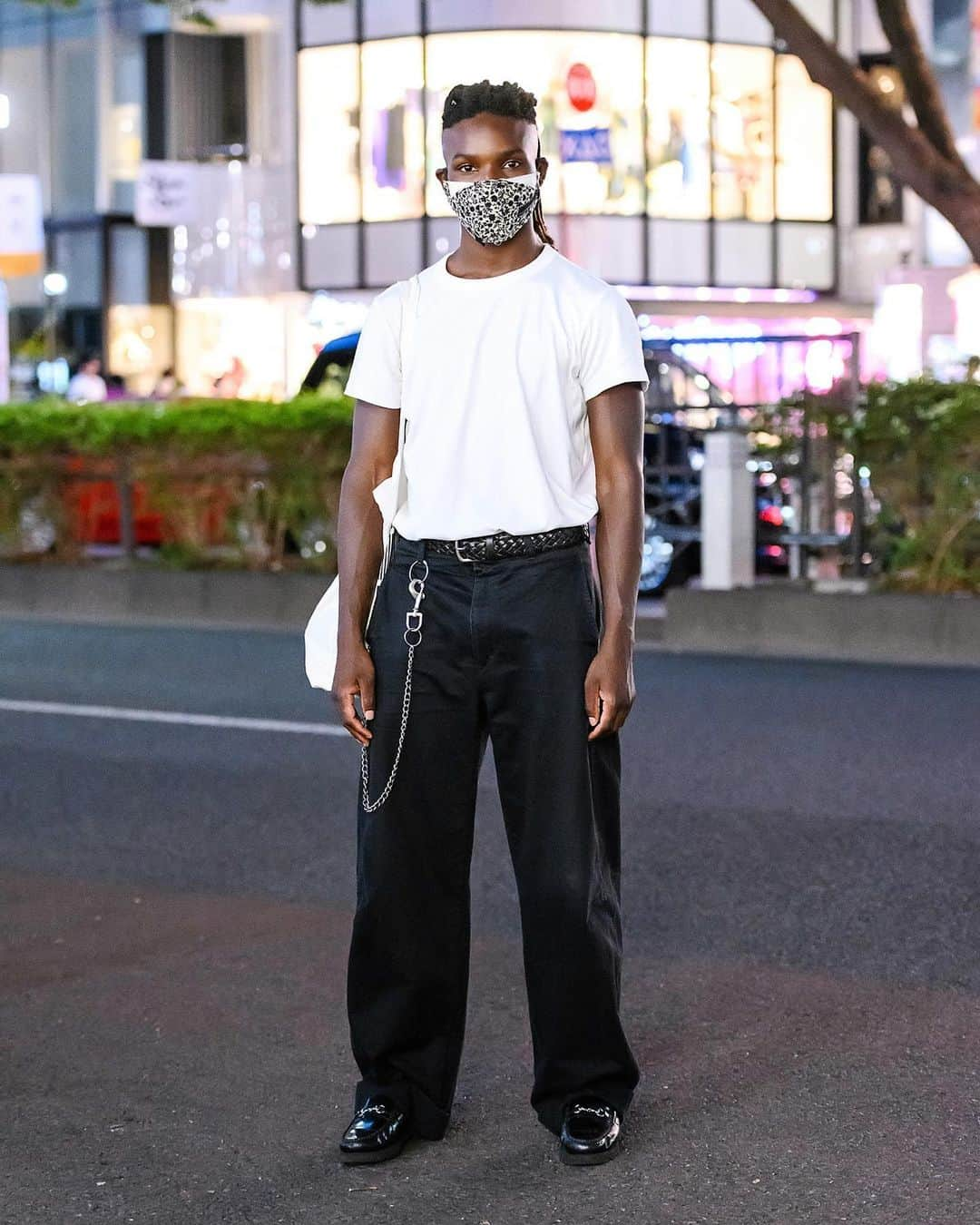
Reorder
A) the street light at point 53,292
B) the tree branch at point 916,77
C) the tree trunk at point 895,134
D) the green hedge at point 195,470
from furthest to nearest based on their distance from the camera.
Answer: the street light at point 53,292 < the tree branch at point 916,77 < the tree trunk at point 895,134 < the green hedge at point 195,470

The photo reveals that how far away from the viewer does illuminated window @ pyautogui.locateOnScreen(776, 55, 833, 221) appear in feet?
118

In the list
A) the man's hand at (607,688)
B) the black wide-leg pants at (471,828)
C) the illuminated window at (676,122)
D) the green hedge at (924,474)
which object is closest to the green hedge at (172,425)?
the green hedge at (924,474)

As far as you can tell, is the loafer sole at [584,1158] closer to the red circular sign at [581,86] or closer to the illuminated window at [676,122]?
the red circular sign at [581,86]

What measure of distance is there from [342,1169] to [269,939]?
77.5 inches

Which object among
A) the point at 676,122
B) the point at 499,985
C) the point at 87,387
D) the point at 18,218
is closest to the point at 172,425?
the point at 499,985

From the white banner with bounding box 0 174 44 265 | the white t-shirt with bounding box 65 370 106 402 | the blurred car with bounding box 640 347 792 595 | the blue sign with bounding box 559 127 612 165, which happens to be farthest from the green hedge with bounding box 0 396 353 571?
the blue sign with bounding box 559 127 612 165

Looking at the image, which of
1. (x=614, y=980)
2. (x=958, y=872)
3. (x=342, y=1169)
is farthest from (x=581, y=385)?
(x=958, y=872)

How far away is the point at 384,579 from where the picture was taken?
4309 millimetres

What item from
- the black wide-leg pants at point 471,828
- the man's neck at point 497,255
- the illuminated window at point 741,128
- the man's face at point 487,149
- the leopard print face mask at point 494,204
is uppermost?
the illuminated window at point 741,128

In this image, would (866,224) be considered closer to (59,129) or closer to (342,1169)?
(59,129)

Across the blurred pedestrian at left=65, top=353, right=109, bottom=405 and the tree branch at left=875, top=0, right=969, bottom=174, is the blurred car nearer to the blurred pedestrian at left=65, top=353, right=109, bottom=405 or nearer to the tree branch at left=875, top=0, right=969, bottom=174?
the tree branch at left=875, top=0, right=969, bottom=174

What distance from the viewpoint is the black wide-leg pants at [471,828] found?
421 centimetres

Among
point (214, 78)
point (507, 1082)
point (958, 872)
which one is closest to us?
point (507, 1082)

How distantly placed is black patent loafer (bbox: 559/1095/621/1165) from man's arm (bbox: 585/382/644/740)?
0.73 m
